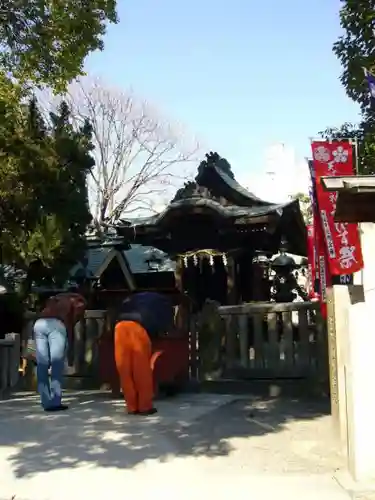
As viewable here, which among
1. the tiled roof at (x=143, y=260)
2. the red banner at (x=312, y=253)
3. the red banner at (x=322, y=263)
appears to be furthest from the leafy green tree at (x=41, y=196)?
the tiled roof at (x=143, y=260)

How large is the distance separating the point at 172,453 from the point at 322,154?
14.3ft

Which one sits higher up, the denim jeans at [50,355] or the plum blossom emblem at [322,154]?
the plum blossom emblem at [322,154]

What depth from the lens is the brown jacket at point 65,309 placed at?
7.96 meters

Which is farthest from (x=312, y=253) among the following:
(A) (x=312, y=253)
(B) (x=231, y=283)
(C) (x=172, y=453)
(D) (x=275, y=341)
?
(C) (x=172, y=453)

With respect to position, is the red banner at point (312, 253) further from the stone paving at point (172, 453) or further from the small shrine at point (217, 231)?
the stone paving at point (172, 453)

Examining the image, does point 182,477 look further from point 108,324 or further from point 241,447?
point 108,324

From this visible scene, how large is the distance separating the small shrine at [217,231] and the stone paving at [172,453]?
6.94 metres

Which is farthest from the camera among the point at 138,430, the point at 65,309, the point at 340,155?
the point at 65,309

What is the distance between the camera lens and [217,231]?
15.0 m

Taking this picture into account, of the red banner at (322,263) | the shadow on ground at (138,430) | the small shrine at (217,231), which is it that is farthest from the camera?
the small shrine at (217,231)

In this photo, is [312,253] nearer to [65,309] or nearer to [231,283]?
[231,283]

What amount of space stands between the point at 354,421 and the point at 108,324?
552 cm

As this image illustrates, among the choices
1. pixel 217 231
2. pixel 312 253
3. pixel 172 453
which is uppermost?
pixel 217 231

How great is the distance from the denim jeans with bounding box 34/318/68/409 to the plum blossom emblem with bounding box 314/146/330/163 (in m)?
4.03
